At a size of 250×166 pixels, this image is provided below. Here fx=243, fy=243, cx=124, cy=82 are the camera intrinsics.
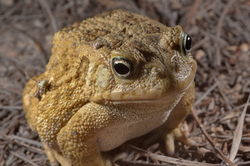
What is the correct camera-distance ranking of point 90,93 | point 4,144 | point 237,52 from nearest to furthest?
point 90,93 < point 4,144 < point 237,52

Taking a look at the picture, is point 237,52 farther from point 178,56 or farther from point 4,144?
point 4,144

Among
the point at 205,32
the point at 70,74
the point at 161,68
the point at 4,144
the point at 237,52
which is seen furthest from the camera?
the point at 205,32

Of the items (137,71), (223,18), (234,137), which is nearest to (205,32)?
(223,18)

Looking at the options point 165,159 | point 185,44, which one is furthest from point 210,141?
point 185,44

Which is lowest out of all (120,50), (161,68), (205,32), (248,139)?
(248,139)

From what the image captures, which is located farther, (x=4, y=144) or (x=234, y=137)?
(x=4, y=144)

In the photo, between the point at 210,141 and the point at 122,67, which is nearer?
the point at 122,67

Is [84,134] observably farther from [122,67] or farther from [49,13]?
[49,13]

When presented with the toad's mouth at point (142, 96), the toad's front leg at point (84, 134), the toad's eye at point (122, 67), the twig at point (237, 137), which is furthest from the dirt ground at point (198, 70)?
the toad's eye at point (122, 67)

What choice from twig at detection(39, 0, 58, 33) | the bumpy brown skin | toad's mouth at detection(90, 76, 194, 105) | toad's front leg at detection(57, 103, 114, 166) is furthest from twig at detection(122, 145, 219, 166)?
twig at detection(39, 0, 58, 33)
